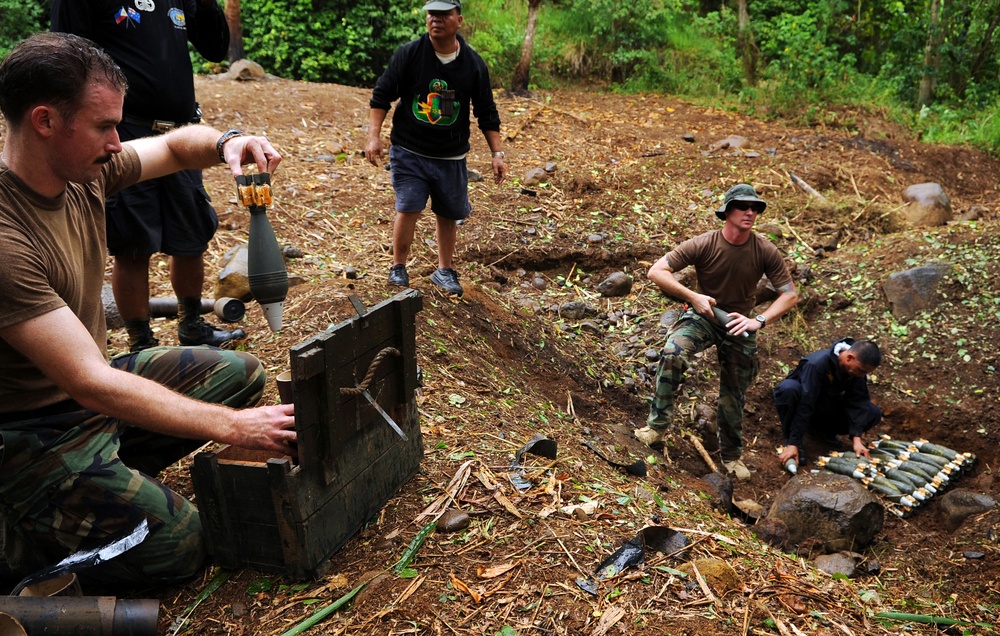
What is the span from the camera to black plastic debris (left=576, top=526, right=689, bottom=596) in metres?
3.11

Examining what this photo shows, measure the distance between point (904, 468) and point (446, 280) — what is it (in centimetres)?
387

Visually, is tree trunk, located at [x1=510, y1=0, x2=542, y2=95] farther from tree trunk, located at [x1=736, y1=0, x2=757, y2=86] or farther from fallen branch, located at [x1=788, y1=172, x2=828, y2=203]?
fallen branch, located at [x1=788, y1=172, x2=828, y2=203]

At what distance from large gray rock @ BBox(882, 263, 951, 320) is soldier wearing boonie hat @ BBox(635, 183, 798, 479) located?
2788 mm

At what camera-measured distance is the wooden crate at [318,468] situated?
274 cm

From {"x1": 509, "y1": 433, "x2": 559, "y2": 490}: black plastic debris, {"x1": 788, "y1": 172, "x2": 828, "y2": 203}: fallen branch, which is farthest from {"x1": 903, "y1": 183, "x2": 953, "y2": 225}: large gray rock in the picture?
{"x1": 509, "y1": 433, "x2": 559, "y2": 490}: black plastic debris

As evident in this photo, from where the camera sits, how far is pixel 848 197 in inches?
371

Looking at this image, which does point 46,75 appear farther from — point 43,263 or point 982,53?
point 982,53

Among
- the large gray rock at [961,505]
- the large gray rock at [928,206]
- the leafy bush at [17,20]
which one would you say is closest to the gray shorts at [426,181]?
the large gray rock at [961,505]

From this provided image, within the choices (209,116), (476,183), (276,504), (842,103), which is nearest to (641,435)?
(276,504)

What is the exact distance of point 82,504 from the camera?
9.10 ft

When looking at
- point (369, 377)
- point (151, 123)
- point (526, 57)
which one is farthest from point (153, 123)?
point (526, 57)

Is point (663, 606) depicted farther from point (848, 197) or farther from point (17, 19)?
point (17, 19)

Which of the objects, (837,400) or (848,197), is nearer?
(837,400)

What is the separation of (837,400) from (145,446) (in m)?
5.44
